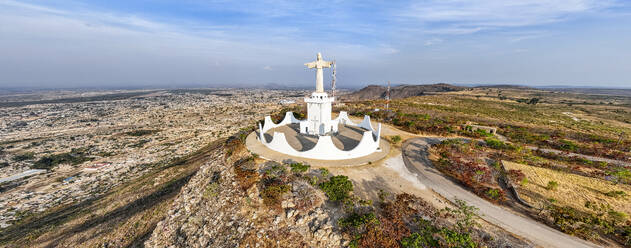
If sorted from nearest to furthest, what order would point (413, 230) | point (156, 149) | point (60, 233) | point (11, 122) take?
point (413, 230)
point (60, 233)
point (156, 149)
point (11, 122)

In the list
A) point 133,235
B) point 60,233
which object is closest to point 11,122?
point 60,233

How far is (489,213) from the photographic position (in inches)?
527

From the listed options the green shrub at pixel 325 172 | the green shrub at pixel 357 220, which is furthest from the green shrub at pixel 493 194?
the green shrub at pixel 325 172

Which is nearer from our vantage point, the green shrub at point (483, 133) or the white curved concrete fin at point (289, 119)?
the green shrub at point (483, 133)

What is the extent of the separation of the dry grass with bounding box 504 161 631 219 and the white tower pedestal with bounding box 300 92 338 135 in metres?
17.1

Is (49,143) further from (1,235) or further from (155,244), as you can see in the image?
(155,244)

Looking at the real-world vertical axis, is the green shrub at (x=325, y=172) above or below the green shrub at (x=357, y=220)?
above

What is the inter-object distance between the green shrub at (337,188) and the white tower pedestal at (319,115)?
30.3 ft

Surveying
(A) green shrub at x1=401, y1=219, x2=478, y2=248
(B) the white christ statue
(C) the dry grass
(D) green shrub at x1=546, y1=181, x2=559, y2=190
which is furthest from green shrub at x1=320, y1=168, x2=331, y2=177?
(D) green shrub at x1=546, y1=181, x2=559, y2=190

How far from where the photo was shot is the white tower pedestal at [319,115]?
22.8 meters

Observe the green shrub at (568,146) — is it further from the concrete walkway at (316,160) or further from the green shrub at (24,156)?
the green shrub at (24,156)

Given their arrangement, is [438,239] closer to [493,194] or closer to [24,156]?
[493,194]

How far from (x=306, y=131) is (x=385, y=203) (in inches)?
543

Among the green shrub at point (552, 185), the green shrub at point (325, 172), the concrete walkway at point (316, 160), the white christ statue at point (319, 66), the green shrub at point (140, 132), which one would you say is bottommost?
the green shrub at point (140, 132)
